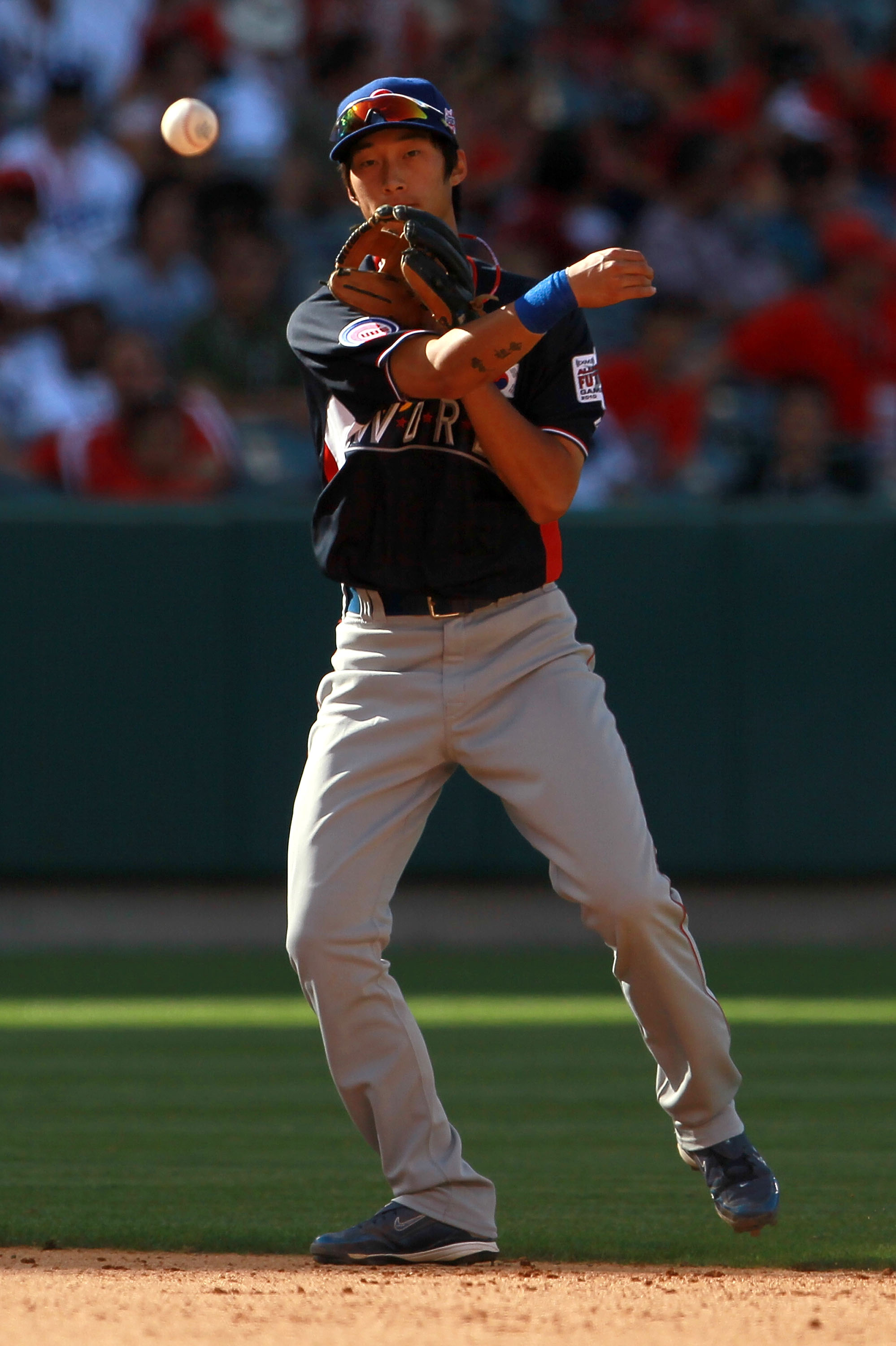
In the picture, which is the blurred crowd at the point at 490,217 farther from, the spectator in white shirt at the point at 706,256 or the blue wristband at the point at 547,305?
the blue wristband at the point at 547,305

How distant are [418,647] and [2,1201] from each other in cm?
Result: 135

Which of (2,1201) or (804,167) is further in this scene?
(804,167)

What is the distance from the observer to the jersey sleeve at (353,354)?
119 inches

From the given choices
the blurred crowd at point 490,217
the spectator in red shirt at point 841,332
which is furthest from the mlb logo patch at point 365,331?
the spectator in red shirt at point 841,332

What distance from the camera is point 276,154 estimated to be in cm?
974

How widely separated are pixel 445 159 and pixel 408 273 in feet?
1.15

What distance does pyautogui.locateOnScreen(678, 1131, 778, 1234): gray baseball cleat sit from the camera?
3.05 metres

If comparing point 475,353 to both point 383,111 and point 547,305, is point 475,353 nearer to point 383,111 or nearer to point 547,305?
point 547,305

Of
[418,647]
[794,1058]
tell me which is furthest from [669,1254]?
[794,1058]

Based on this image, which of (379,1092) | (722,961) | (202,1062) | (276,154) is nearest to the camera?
(379,1092)

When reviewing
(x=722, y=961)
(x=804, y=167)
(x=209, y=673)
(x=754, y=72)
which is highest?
(x=754, y=72)

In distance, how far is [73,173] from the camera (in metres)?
8.85

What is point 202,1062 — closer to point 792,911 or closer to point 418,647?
point 418,647

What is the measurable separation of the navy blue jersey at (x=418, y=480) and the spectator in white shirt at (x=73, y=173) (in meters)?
5.88
